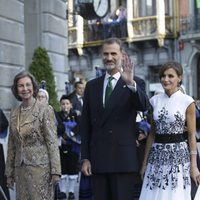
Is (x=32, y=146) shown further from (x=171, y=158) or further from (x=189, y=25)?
(x=189, y=25)

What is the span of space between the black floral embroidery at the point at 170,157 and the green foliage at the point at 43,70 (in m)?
7.23

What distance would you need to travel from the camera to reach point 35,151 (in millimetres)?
6531

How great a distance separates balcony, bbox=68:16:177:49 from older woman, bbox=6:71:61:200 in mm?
28636

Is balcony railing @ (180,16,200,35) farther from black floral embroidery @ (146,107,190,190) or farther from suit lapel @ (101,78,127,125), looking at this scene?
suit lapel @ (101,78,127,125)

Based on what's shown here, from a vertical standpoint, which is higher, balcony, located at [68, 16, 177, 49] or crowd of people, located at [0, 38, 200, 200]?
balcony, located at [68, 16, 177, 49]

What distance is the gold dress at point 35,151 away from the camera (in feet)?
21.4

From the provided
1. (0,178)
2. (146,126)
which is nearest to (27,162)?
(0,178)

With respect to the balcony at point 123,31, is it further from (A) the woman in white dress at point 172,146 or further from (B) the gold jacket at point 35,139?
(B) the gold jacket at point 35,139

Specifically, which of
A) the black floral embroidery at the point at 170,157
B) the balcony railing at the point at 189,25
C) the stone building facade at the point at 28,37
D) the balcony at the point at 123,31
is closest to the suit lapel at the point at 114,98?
the black floral embroidery at the point at 170,157

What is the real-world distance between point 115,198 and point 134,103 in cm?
90

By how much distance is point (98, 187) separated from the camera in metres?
6.18

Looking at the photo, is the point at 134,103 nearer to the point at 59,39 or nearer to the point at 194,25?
the point at 59,39

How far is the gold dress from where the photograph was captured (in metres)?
6.53

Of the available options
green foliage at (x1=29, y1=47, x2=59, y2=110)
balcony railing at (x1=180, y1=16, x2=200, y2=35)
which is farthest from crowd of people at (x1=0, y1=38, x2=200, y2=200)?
balcony railing at (x1=180, y1=16, x2=200, y2=35)
